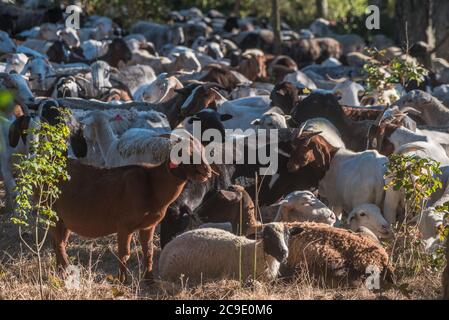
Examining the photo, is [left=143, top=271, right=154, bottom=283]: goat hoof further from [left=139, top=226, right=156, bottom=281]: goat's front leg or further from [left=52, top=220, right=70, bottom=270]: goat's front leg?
[left=52, top=220, right=70, bottom=270]: goat's front leg

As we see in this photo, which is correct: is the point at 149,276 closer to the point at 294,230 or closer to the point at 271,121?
the point at 294,230

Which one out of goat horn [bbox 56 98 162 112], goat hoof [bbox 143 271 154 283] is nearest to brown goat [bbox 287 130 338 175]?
goat hoof [bbox 143 271 154 283]

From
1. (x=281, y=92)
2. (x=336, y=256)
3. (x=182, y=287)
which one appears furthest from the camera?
(x=281, y=92)

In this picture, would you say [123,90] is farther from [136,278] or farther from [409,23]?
[136,278]

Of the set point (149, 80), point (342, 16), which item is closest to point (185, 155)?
point (149, 80)

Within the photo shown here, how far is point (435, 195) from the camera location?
1098cm

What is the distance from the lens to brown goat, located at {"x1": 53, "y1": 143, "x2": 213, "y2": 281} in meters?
8.45

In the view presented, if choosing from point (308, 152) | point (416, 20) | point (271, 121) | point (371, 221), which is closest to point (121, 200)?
point (371, 221)

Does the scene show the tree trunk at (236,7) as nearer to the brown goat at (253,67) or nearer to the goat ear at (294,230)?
the brown goat at (253,67)

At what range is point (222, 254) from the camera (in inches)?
341

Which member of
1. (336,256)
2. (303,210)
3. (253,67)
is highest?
(336,256)

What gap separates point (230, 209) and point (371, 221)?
1.32 m

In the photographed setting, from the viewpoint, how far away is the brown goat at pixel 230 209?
10023 mm

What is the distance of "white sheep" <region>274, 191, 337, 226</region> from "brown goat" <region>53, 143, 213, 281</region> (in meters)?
1.69
